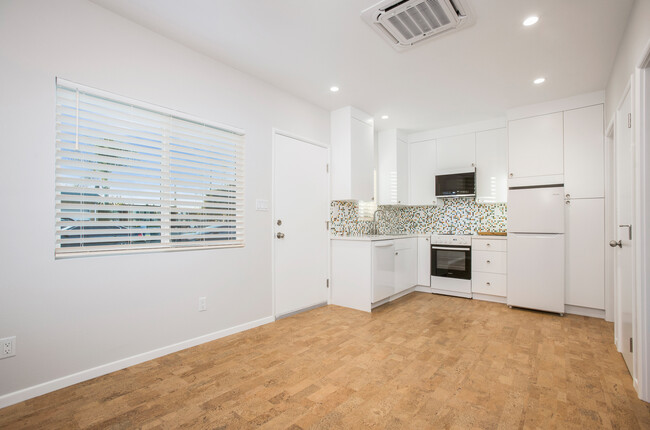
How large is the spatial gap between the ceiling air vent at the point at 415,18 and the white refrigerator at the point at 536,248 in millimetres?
2466

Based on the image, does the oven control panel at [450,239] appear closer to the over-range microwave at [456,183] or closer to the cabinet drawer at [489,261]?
the cabinet drawer at [489,261]

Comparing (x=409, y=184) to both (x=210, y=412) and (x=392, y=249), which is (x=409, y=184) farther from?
(x=210, y=412)

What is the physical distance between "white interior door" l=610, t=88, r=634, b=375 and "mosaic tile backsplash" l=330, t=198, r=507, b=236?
2082mm

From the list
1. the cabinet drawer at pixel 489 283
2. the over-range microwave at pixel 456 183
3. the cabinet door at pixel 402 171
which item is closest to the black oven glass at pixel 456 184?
the over-range microwave at pixel 456 183

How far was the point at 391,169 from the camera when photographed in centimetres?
482

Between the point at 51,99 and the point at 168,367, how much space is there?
198 cm

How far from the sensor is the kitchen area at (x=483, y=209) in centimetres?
357

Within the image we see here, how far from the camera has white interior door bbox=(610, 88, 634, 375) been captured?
2090 millimetres

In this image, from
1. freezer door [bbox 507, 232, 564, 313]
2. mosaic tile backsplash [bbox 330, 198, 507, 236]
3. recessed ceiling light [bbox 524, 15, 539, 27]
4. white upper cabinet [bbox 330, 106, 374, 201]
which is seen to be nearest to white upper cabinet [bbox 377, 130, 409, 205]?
mosaic tile backsplash [bbox 330, 198, 507, 236]

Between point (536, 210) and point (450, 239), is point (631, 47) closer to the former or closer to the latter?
point (536, 210)

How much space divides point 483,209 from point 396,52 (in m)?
3.01

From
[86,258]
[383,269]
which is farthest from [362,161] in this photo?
[86,258]

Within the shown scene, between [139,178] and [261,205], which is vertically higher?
[139,178]

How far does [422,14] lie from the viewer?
2.17 meters
